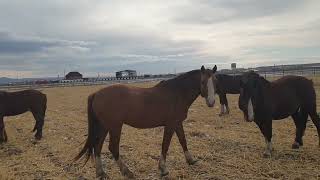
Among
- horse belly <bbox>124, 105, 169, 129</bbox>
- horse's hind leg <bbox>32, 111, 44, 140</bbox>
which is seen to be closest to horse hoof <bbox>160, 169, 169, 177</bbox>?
horse belly <bbox>124, 105, 169, 129</bbox>

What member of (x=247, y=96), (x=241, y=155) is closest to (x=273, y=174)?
(x=241, y=155)

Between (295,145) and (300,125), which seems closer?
(295,145)

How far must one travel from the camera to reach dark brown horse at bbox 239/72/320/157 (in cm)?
913

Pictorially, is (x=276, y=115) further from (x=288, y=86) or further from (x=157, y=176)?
(x=157, y=176)

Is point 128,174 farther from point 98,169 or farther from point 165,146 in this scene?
point 165,146

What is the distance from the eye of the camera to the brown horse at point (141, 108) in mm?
7574

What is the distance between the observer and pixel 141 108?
7.72 metres

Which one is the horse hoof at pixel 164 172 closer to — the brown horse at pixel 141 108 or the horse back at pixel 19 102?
the brown horse at pixel 141 108

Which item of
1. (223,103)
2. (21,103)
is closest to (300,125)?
(223,103)

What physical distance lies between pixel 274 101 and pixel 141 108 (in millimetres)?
3666

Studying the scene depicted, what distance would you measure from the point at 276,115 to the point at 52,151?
606 cm

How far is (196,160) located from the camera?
854cm

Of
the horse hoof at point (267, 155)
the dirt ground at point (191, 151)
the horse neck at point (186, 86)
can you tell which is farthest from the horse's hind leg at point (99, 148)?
the horse hoof at point (267, 155)

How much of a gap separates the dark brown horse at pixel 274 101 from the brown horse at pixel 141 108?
5.19ft
